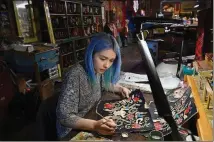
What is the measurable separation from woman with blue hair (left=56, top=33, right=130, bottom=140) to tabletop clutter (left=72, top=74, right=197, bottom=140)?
0.07 meters

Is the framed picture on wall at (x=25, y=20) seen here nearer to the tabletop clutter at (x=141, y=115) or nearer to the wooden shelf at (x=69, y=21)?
the wooden shelf at (x=69, y=21)

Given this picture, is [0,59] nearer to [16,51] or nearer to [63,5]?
[16,51]

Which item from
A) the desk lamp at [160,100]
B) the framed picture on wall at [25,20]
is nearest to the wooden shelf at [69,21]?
the framed picture on wall at [25,20]

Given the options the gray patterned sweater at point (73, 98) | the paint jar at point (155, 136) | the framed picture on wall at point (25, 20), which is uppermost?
the framed picture on wall at point (25, 20)

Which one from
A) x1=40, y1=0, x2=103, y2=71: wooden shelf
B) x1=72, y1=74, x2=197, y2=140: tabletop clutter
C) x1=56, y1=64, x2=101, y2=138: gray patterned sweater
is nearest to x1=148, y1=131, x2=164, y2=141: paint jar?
x1=72, y1=74, x2=197, y2=140: tabletop clutter

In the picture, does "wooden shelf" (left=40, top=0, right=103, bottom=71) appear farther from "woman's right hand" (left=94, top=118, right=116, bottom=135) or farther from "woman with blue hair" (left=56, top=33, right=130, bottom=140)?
"woman's right hand" (left=94, top=118, right=116, bottom=135)

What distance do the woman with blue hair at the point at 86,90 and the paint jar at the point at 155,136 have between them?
0.18 meters

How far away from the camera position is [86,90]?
4.43ft

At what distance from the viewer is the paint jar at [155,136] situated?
2.86ft

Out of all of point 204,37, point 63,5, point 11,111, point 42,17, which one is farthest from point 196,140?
point 63,5

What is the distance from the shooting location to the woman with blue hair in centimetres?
105

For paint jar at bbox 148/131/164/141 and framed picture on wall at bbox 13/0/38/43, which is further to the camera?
framed picture on wall at bbox 13/0/38/43

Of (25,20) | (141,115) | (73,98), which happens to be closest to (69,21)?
(25,20)

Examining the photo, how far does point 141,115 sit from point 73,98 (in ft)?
1.38
